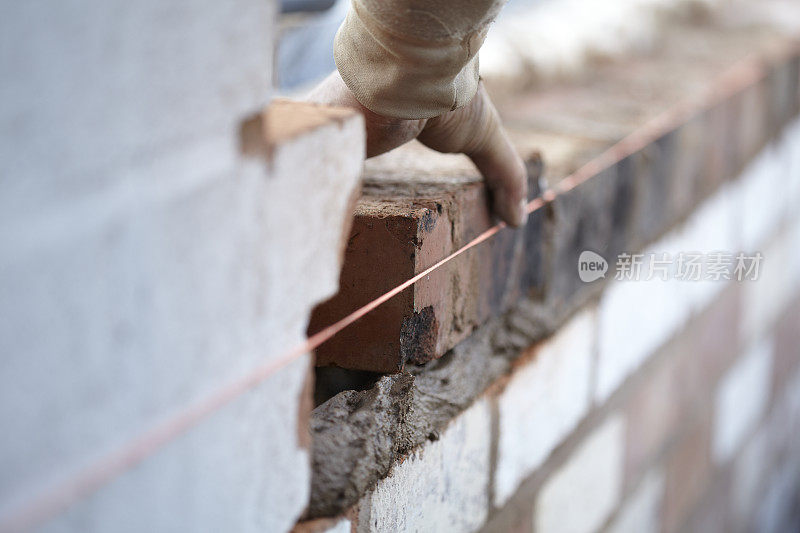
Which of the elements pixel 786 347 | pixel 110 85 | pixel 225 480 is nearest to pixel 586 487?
pixel 225 480

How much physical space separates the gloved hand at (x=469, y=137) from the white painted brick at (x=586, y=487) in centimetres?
56

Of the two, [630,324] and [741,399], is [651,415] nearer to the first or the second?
[630,324]

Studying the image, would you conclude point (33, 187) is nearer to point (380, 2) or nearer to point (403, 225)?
point (380, 2)

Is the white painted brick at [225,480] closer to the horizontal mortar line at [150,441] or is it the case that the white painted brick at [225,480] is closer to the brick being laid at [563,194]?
the horizontal mortar line at [150,441]

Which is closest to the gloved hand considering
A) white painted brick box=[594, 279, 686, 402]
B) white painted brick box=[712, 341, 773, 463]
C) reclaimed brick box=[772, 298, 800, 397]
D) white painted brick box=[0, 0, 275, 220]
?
white painted brick box=[0, 0, 275, 220]

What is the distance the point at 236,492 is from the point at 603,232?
1.07 metres

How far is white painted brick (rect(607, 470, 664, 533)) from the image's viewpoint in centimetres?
186

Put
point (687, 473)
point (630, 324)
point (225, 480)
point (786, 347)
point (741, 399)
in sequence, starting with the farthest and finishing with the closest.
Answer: point (786, 347)
point (741, 399)
point (687, 473)
point (630, 324)
point (225, 480)

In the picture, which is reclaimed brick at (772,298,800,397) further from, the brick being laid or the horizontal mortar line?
the horizontal mortar line

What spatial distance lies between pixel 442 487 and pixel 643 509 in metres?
1.07

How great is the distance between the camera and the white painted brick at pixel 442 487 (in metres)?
0.93

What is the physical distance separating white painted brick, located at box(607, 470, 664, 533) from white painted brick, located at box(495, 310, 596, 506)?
0.43m

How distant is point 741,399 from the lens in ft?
8.81

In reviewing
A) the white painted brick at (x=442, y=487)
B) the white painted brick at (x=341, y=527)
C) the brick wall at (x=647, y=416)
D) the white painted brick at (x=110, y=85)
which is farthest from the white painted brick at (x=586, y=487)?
the white painted brick at (x=110, y=85)
